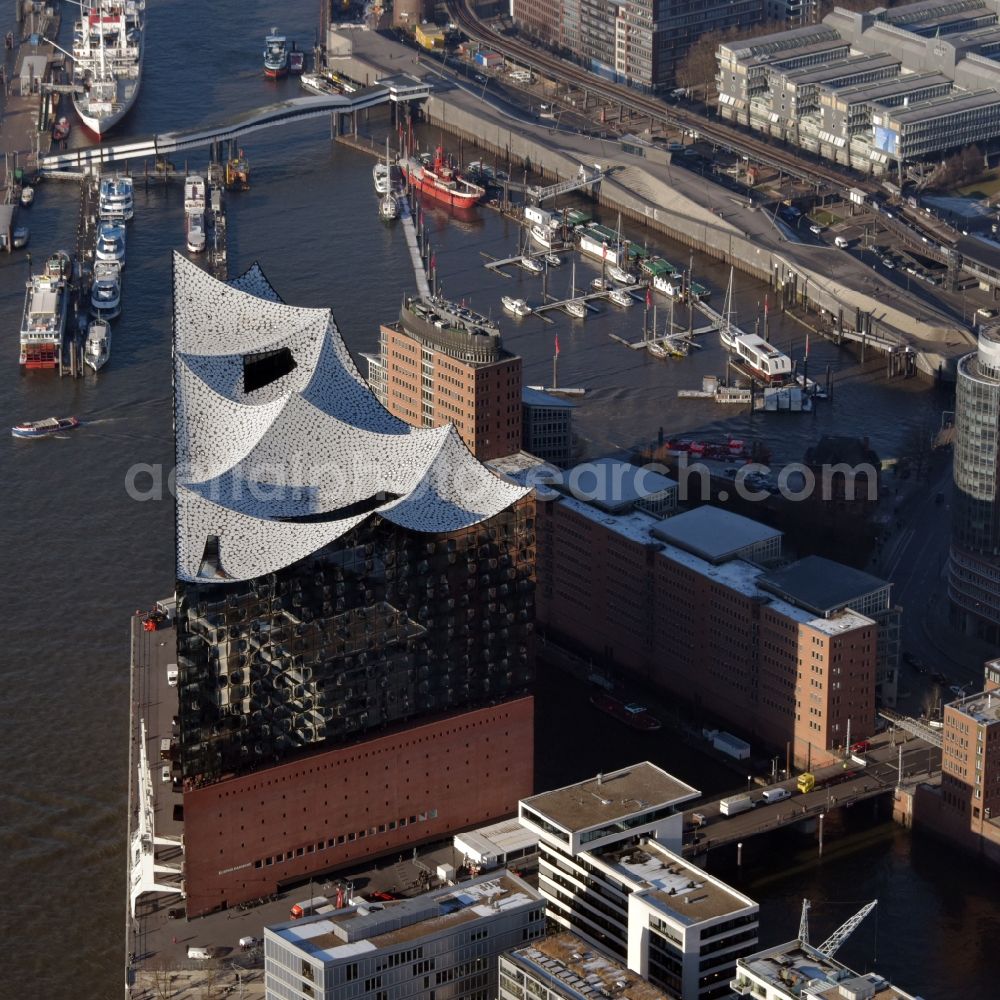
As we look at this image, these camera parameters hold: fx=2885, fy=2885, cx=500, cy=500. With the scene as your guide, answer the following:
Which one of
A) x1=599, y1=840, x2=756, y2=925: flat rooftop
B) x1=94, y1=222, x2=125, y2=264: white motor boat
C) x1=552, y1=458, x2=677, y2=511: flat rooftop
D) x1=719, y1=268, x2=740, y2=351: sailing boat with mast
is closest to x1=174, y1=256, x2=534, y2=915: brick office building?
x1=599, y1=840, x2=756, y2=925: flat rooftop

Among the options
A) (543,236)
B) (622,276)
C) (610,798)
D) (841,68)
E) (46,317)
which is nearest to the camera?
(610,798)

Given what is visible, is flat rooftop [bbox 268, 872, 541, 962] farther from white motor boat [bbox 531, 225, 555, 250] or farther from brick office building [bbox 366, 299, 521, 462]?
white motor boat [bbox 531, 225, 555, 250]

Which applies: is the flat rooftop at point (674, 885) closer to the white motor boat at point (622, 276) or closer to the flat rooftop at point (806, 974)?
the flat rooftop at point (806, 974)

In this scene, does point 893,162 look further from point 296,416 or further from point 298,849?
point 298,849

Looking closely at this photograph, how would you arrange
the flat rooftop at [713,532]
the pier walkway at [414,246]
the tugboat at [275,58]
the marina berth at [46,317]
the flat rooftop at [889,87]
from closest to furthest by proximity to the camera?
the flat rooftop at [713,532], the marina berth at [46,317], the pier walkway at [414,246], the flat rooftop at [889,87], the tugboat at [275,58]

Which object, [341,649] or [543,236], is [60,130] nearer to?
[543,236]

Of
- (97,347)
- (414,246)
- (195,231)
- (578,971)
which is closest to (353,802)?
(578,971)

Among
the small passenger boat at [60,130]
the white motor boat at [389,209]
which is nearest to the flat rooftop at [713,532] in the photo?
the white motor boat at [389,209]
